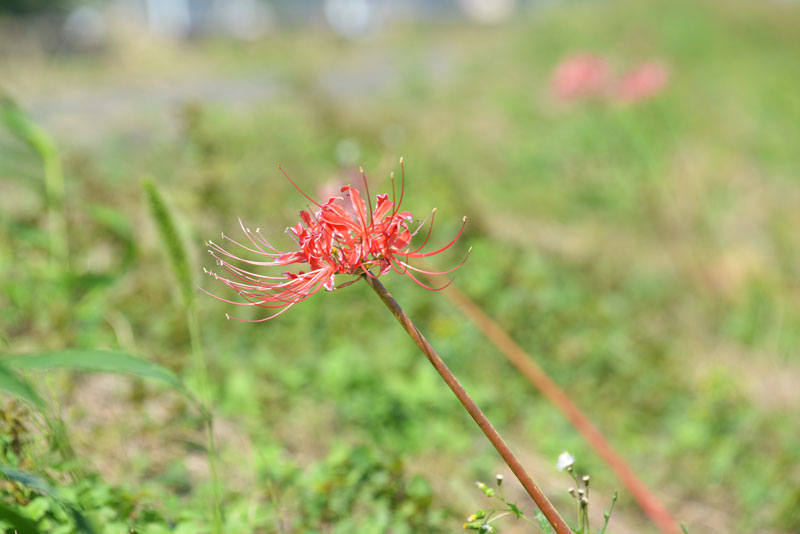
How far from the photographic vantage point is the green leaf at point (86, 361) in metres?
1.16

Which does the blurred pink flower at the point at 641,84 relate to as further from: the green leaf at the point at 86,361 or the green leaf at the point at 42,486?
the green leaf at the point at 42,486

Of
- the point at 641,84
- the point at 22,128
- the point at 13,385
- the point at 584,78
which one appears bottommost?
the point at 13,385

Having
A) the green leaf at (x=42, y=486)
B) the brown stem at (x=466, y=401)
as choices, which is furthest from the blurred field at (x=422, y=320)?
the brown stem at (x=466, y=401)

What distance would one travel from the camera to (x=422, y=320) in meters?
3.62

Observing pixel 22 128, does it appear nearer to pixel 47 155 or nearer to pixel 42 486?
pixel 47 155

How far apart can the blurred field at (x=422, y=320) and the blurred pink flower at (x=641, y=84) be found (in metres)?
0.27

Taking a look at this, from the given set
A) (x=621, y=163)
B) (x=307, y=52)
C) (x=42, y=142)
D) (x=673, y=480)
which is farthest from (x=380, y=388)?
(x=307, y=52)

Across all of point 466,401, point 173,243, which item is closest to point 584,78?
point 173,243

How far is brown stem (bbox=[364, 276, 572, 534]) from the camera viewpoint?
42.5 inches

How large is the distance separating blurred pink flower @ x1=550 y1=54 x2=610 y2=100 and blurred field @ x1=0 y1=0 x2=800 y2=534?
0.77 ft

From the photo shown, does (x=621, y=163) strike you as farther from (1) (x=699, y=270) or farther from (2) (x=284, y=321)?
(2) (x=284, y=321)

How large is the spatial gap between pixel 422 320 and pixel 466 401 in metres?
2.54

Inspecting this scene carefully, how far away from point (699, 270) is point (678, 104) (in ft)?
13.4

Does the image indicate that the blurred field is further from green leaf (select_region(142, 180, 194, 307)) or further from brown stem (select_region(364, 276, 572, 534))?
brown stem (select_region(364, 276, 572, 534))
